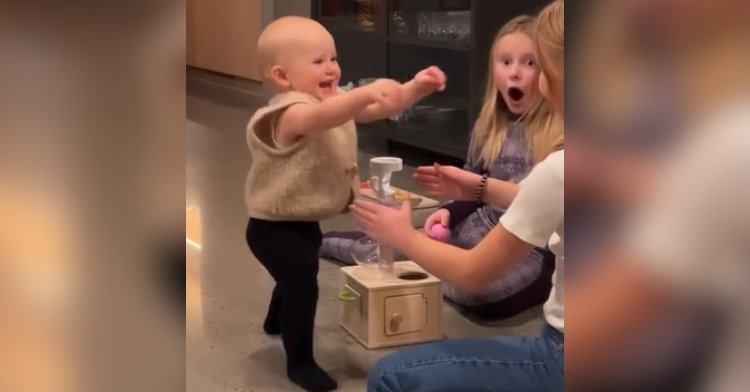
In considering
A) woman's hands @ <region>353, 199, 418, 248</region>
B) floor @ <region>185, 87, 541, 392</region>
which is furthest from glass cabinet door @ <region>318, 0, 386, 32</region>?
woman's hands @ <region>353, 199, 418, 248</region>

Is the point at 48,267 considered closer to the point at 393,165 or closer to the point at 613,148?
the point at 613,148

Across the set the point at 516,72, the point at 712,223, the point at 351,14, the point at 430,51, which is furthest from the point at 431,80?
the point at 351,14

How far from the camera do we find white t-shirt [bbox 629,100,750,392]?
0.23m

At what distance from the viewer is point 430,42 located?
119 inches

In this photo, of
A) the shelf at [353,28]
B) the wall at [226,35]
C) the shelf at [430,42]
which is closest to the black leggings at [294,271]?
the shelf at [430,42]

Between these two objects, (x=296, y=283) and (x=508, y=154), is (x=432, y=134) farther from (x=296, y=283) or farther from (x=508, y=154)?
(x=296, y=283)

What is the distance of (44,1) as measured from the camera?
0.20 meters

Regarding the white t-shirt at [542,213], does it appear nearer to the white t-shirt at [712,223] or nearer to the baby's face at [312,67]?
the baby's face at [312,67]

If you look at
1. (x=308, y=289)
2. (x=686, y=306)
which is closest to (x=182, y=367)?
(x=686, y=306)

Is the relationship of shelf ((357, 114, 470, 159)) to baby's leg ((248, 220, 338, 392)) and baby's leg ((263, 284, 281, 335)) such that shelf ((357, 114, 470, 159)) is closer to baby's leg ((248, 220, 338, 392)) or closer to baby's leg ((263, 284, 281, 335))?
baby's leg ((263, 284, 281, 335))

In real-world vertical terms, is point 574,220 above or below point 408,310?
above

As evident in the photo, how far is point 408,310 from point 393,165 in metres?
0.53

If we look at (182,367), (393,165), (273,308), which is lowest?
(273,308)

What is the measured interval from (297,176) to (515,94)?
0.59 meters
